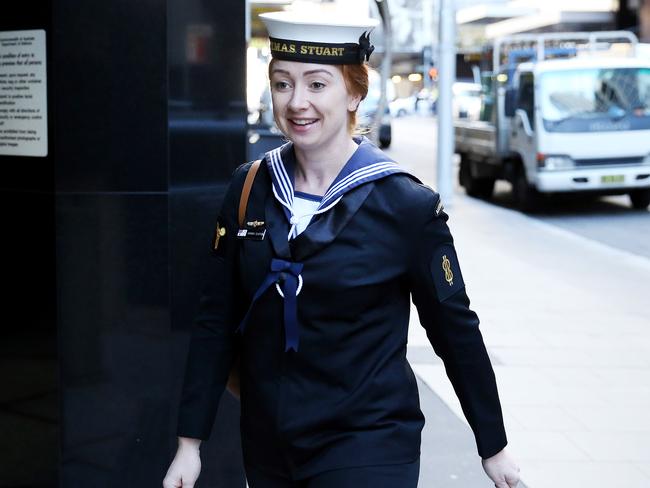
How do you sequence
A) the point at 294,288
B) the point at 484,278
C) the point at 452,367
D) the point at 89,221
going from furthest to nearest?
the point at 484,278 → the point at 89,221 → the point at 452,367 → the point at 294,288

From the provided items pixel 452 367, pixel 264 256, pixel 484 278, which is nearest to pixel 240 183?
pixel 264 256

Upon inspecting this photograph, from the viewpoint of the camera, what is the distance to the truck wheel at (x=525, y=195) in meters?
17.2

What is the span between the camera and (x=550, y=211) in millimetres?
17750

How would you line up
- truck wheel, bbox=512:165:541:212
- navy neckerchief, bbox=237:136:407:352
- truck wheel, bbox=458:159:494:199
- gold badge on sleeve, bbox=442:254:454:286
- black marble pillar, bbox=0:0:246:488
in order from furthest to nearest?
truck wheel, bbox=458:159:494:199, truck wheel, bbox=512:165:541:212, black marble pillar, bbox=0:0:246:488, gold badge on sleeve, bbox=442:254:454:286, navy neckerchief, bbox=237:136:407:352

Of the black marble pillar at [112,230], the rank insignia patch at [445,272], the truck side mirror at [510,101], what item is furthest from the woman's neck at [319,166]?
the truck side mirror at [510,101]

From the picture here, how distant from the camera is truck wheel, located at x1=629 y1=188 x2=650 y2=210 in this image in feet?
56.9

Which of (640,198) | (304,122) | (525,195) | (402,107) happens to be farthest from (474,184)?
(402,107)

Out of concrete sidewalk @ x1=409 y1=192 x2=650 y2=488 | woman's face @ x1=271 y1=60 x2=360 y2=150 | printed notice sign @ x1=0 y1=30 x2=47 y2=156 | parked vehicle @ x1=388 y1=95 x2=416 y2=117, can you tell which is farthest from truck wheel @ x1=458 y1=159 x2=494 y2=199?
parked vehicle @ x1=388 y1=95 x2=416 y2=117

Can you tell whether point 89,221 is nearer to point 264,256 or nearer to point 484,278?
point 264,256

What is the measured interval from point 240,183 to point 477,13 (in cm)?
5622

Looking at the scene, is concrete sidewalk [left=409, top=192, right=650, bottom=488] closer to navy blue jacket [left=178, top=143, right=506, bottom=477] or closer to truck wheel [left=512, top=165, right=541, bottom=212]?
navy blue jacket [left=178, top=143, right=506, bottom=477]

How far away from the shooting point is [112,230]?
378cm

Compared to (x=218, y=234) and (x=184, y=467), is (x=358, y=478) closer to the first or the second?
(x=184, y=467)

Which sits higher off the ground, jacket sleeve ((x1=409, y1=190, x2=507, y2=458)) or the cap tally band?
the cap tally band
